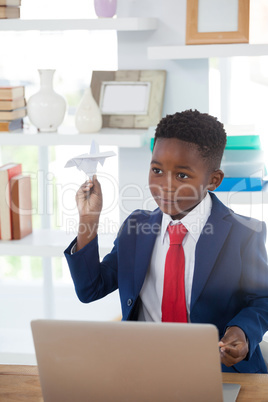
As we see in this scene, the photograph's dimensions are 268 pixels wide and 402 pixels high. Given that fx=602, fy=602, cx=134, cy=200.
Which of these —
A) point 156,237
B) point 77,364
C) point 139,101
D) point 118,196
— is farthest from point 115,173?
point 77,364

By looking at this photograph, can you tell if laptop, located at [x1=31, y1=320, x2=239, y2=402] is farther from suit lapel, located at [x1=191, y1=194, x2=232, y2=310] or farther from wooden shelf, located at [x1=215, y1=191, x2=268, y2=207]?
wooden shelf, located at [x1=215, y1=191, x2=268, y2=207]

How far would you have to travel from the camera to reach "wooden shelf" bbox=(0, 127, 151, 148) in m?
2.27

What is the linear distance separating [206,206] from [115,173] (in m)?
1.53

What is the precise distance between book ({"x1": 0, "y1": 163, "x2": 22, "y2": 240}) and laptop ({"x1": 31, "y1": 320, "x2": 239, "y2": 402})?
1.54m

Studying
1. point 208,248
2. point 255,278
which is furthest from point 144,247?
point 255,278

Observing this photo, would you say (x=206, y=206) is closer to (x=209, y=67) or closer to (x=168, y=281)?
(x=168, y=281)

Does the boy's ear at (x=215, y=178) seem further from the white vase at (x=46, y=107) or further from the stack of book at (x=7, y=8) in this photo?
the stack of book at (x=7, y=8)

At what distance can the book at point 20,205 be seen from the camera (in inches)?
97.3

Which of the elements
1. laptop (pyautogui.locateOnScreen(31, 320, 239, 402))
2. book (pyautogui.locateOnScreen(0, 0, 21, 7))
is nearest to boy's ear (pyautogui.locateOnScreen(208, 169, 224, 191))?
laptop (pyautogui.locateOnScreen(31, 320, 239, 402))

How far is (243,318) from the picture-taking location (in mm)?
1342

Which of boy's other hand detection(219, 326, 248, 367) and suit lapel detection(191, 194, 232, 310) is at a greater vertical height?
suit lapel detection(191, 194, 232, 310)

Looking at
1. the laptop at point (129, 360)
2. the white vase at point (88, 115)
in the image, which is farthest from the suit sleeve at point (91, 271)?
the white vase at point (88, 115)

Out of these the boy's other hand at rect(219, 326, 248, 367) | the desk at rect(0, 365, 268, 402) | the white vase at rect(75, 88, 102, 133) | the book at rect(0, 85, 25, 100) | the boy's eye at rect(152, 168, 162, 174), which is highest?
the book at rect(0, 85, 25, 100)

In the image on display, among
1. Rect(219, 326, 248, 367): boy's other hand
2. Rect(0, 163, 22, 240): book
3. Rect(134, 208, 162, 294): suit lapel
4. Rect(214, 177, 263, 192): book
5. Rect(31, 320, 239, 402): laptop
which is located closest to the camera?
Rect(31, 320, 239, 402): laptop
